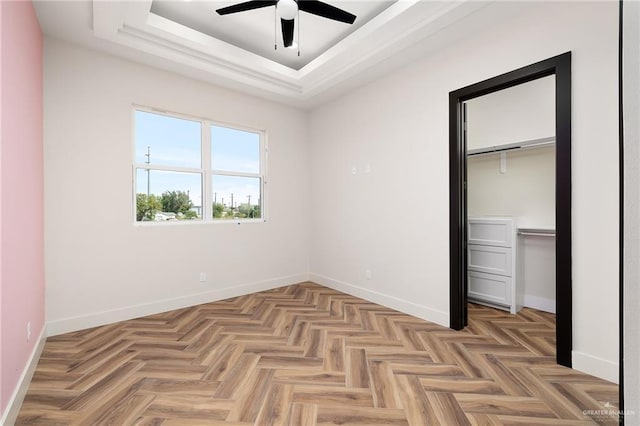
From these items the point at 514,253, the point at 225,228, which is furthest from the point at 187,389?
the point at 514,253

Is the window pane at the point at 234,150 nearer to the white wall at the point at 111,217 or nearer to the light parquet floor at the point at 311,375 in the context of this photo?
the white wall at the point at 111,217

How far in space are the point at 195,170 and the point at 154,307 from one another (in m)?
1.73

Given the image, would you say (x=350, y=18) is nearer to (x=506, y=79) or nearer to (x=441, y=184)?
(x=506, y=79)

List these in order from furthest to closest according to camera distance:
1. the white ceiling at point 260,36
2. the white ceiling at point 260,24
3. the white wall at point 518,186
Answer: the white wall at point 518,186 → the white ceiling at point 260,24 → the white ceiling at point 260,36

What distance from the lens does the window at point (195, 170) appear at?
3525 mm

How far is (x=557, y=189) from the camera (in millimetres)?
2314

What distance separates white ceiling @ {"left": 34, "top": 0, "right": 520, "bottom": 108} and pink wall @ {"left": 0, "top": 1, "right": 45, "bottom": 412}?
20.3 inches

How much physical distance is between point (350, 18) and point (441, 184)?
179cm

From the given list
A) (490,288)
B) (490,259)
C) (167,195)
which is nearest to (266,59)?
(167,195)

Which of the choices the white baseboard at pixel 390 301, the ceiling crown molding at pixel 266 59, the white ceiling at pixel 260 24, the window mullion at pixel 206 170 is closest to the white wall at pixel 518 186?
the white baseboard at pixel 390 301

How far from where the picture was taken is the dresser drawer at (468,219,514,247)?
11.4 ft

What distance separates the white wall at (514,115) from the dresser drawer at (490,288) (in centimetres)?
168
